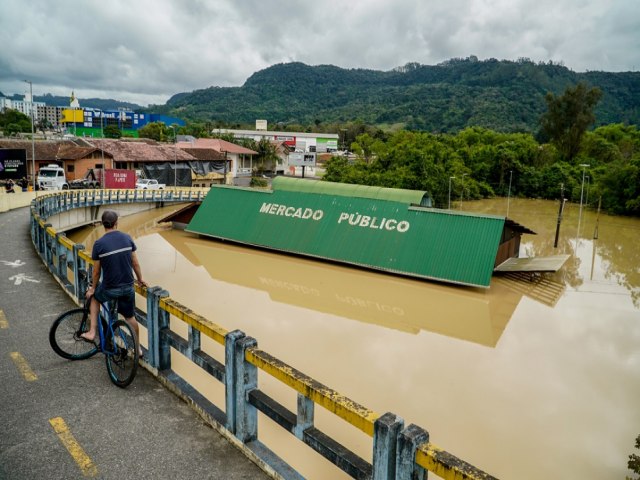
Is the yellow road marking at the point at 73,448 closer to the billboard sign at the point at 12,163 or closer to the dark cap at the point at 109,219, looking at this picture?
the dark cap at the point at 109,219

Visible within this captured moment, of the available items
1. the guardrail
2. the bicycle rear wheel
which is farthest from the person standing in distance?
the bicycle rear wheel

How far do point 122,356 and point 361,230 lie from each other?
20198 millimetres

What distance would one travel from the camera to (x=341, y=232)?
26812mm

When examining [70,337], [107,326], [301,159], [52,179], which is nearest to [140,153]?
[52,179]

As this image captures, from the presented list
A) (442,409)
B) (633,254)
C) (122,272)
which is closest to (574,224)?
(633,254)

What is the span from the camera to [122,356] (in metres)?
6.72

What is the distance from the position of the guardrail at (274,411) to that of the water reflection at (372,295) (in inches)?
487

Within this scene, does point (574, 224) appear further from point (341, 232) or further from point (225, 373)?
point (225, 373)

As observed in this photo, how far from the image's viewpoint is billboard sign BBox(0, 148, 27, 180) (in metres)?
43.7

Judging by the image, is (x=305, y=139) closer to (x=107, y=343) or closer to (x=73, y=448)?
(x=107, y=343)

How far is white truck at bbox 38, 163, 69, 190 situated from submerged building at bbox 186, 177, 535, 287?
18720 mm

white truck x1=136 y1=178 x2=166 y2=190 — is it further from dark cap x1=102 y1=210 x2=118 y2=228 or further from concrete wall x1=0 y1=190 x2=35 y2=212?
dark cap x1=102 y1=210 x2=118 y2=228

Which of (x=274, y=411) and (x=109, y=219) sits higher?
(x=109, y=219)

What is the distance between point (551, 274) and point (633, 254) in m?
11.6
